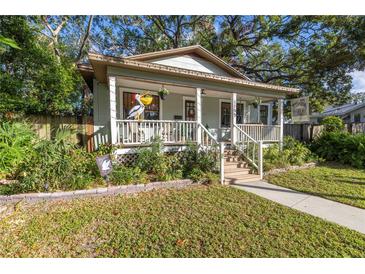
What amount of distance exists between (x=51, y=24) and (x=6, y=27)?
763 centimetres

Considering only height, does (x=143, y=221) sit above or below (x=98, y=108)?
below

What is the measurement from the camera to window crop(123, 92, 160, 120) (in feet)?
26.8

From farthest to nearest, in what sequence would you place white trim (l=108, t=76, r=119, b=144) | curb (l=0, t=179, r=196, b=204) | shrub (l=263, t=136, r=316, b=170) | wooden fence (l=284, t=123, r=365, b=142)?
wooden fence (l=284, t=123, r=365, b=142) → shrub (l=263, t=136, r=316, b=170) → white trim (l=108, t=76, r=119, b=144) → curb (l=0, t=179, r=196, b=204)

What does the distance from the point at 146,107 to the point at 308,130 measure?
8.80 meters

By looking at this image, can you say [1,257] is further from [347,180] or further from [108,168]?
[347,180]

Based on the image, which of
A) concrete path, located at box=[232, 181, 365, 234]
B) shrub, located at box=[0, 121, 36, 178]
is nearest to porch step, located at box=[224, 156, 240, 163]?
concrete path, located at box=[232, 181, 365, 234]

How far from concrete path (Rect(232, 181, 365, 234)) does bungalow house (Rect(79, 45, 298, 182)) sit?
1.25 metres

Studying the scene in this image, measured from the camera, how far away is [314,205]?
412cm

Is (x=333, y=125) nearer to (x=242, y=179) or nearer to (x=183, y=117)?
(x=242, y=179)

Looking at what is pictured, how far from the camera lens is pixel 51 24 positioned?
13148mm

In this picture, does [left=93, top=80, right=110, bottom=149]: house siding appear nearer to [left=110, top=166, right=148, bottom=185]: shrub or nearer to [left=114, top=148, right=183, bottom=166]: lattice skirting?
[left=114, top=148, right=183, bottom=166]: lattice skirting

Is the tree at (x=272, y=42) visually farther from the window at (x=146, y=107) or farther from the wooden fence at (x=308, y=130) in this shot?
the window at (x=146, y=107)

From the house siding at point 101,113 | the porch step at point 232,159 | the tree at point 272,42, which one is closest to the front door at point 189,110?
the porch step at point 232,159
